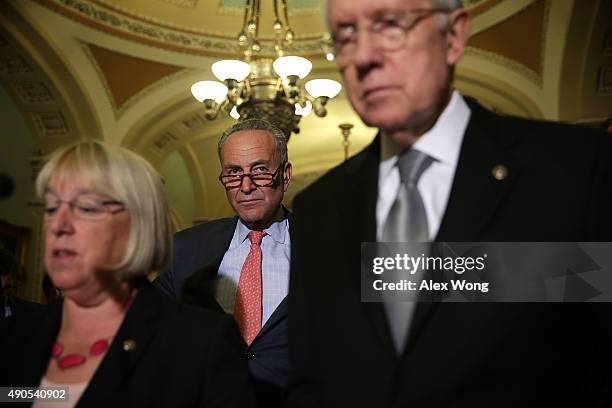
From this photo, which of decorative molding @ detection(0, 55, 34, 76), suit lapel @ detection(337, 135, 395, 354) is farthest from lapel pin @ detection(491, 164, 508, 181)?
decorative molding @ detection(0, 55, 34, 76)

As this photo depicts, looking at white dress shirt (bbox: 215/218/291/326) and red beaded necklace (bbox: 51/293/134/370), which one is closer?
red beaded necklace (bbox: 51/293/134/370)

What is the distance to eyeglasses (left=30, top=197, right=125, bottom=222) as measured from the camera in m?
1.33

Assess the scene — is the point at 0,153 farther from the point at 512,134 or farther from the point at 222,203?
the point at 512,134

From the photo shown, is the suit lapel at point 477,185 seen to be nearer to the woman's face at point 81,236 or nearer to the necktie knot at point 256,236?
the woman's face at point 81,236

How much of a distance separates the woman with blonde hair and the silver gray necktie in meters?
0.54

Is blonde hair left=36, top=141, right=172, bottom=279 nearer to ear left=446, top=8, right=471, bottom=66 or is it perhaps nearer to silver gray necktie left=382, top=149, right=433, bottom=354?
silver gray necktie left=382, top=149, right=433, bottom=354

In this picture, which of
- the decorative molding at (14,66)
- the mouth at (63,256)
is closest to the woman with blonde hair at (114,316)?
the mouth at (63,256)

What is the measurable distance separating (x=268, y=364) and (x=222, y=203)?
31.9 ft

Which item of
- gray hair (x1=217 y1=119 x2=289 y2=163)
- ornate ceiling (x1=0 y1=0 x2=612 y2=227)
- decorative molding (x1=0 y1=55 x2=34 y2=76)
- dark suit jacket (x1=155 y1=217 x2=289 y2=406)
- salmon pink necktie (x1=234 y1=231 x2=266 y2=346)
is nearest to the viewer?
dark suit jacket (x1=155 y1=217 x2=289 y2=406)

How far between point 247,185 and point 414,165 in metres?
1.35

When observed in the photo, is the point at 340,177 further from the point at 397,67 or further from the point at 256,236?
the point at 256,236

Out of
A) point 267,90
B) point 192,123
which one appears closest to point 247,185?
point 267,90

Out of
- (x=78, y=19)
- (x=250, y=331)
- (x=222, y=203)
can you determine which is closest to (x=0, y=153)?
(x=78, y=19)

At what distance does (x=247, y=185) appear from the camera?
7.82 feet
